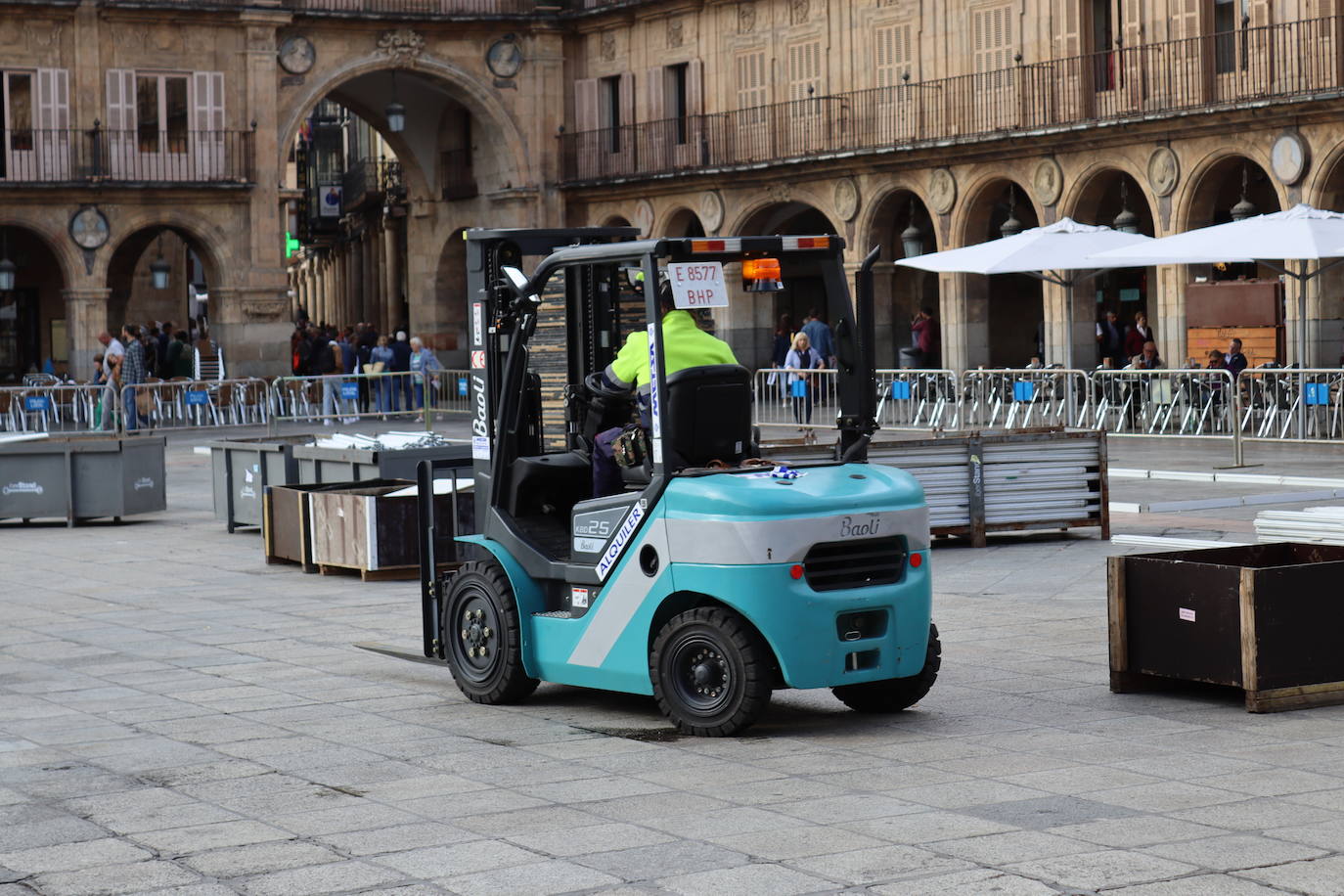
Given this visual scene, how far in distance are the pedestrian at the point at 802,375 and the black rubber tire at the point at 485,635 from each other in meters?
18.2

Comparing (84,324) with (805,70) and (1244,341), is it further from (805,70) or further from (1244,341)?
(1244,341)

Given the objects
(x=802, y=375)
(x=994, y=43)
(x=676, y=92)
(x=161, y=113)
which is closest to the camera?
(x=802, y=375)

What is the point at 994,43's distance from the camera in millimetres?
33719

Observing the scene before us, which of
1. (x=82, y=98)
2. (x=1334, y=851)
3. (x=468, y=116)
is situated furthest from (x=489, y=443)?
(x=468, y=116)

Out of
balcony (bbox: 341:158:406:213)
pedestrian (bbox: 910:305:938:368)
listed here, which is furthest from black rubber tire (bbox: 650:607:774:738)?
balcony (bbox: 341:158:406:213)

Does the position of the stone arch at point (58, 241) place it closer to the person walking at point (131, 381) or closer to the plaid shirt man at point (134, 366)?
the person walking at point (131, 381)

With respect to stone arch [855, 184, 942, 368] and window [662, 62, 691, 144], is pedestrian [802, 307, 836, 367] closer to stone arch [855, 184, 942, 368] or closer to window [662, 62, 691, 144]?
stone arch [855, 184, 942, 368]

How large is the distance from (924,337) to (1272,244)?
12.5m

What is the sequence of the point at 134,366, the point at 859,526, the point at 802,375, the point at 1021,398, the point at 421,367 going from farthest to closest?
the point at 421,367 → the point at 134,366 → the point at 802,375 → the point at 1021,398 → the point at 859,526

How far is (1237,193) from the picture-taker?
107 feet

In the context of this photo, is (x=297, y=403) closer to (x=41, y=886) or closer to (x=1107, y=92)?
(x=1107, y=92)

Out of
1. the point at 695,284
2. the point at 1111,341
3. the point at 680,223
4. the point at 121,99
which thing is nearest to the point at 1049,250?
the point at 1111,341

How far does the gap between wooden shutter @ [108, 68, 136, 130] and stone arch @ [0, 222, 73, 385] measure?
509cm

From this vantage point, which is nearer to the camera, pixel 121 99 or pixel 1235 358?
pixel 1235 358
